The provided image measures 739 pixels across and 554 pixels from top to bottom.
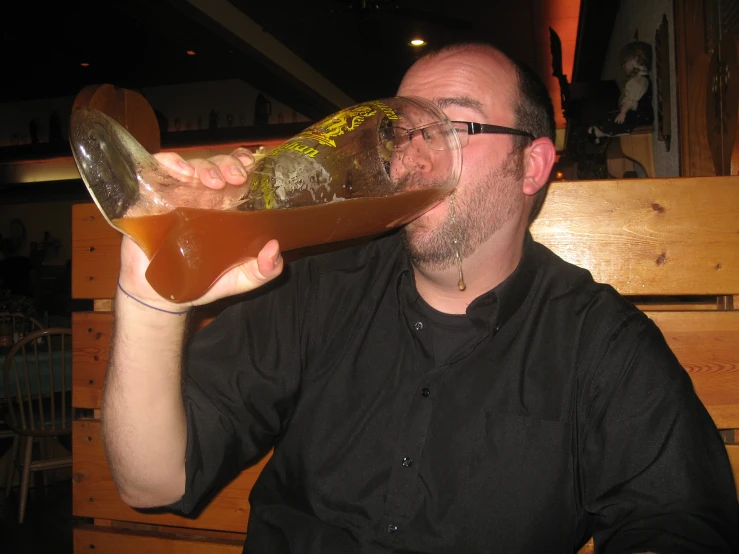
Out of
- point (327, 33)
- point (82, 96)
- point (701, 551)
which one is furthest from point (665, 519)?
point (327, 33)

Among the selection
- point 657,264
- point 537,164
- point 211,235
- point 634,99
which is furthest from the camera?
point 634,99

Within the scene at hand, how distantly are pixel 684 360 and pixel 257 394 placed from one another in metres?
1.01

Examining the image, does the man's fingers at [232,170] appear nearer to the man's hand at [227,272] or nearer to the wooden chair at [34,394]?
the man's hand at [227,272]

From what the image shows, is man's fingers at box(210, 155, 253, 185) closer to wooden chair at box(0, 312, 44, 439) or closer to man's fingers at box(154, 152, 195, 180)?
man's fingers at box(154, 152, 195, 180)

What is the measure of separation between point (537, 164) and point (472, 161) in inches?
8.9

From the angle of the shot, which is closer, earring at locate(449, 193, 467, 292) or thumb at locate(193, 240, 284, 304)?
thumb at locate(193, 240, 284, 304)

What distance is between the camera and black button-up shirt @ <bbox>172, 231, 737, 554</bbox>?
947 mm

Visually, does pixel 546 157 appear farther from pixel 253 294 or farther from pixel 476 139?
pixel 253 294

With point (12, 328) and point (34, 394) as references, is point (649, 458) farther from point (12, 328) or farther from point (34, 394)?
point (12, 328)

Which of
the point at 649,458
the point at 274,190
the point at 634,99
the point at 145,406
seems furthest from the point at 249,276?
the point at 634,99

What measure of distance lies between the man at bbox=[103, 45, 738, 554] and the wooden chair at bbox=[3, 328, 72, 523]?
236 cm

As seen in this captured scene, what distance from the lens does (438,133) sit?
1.01 meters

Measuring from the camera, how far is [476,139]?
44.5 inches

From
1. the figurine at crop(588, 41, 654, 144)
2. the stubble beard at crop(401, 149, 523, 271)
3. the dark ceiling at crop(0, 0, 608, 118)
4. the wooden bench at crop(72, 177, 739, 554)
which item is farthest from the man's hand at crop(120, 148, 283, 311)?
the dark ceiling at crop(0, 0, 608, 118)
